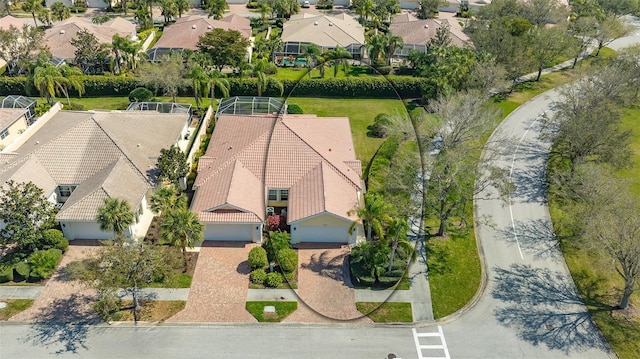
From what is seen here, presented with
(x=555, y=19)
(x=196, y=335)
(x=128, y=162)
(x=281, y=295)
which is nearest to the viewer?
(x=196, y=335)

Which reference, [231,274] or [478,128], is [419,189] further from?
[231,274]

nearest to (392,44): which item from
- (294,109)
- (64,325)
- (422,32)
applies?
(422,32)

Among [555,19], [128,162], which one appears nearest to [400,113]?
[128,162]

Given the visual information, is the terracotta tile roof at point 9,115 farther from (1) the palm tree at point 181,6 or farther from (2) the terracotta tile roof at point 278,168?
(1) the palm tree at point 181,6

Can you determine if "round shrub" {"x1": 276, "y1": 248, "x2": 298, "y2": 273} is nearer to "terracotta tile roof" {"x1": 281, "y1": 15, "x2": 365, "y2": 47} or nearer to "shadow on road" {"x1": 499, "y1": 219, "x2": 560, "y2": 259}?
"shadow on road" {"x1": 499, "y1": 219, "x2": 560, "y2": 259}

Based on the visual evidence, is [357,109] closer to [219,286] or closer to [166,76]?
[166,76]

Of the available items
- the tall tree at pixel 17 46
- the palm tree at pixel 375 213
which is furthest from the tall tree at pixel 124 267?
the tall tree at pixel 17 46

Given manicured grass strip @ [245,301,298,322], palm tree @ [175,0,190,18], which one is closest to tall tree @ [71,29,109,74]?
palm tree @ [175,0,190,18]
